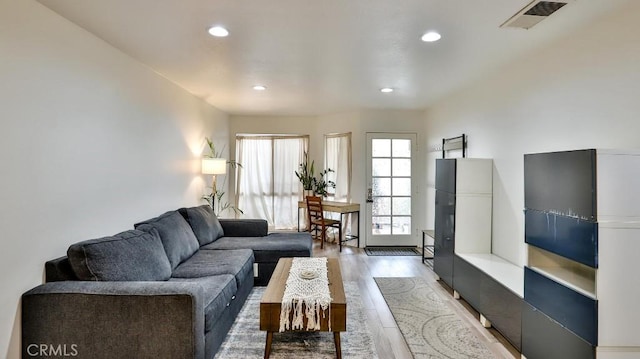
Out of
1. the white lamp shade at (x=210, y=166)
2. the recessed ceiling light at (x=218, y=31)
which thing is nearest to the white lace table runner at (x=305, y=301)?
the recessed ceiling light at (x=218, y=31)

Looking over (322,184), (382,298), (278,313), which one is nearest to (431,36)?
(278,313)

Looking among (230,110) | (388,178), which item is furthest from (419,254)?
(230,110)

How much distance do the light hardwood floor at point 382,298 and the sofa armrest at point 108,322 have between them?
4.77ft

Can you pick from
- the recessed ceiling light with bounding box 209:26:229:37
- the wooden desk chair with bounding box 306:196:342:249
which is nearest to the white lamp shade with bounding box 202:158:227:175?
the wooden desk chair with bounding box 306:196:342:249

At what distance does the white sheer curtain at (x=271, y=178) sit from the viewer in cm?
675

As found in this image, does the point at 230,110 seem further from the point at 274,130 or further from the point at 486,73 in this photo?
the point at 486,73

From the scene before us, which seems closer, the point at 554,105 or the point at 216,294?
the point at 216,294

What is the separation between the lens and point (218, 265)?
307 cm

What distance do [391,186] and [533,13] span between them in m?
3.93

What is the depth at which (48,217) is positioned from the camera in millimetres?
2162

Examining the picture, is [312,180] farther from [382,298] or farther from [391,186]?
[382,298]

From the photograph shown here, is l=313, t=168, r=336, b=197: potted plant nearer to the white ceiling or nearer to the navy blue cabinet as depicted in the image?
the white ceiling

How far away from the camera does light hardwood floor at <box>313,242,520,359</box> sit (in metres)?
2.59

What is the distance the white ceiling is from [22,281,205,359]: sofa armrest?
1.81 m
